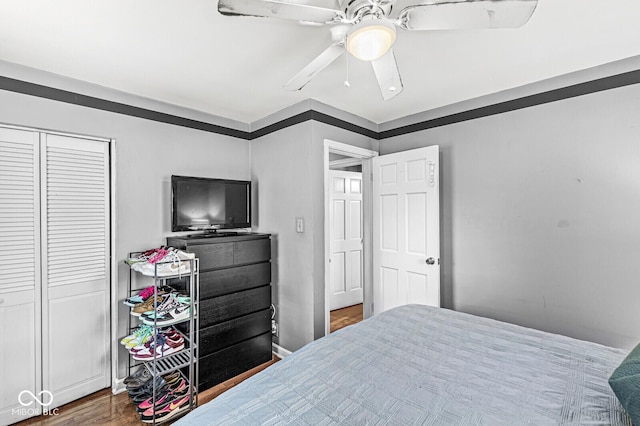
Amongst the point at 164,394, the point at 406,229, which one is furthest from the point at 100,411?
the point at 406,229

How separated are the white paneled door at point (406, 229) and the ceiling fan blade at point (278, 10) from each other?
1893 millimetres

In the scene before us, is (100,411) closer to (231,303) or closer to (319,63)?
(231,303)

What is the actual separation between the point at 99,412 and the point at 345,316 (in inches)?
109

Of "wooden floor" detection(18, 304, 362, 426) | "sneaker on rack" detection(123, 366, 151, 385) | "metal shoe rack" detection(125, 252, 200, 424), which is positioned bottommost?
"wooden floor" detection(18, 304, 362, 426)

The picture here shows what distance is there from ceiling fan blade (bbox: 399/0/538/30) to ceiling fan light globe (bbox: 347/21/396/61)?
0.34 feet

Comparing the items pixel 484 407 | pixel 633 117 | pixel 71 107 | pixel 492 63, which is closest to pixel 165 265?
pixel 71 107

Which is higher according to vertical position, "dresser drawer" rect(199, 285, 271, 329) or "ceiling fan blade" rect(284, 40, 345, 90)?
"ceiling fan blade" rect(284, 40, 345, 90)

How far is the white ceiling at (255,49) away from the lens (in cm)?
159

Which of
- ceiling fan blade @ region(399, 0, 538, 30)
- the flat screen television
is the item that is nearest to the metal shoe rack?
the flat screen television

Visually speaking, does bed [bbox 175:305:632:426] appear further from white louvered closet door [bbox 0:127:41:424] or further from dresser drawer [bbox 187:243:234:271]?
white louvered closet door [bbox 0:127:41:424]

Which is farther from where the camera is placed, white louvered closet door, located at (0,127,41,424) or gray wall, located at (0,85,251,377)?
gray wall, located at (0,85,251,377)

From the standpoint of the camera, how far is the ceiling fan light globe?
122cm

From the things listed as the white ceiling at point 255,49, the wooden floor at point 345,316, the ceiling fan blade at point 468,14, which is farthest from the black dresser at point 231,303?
the ceiling fan blade at point 468,14

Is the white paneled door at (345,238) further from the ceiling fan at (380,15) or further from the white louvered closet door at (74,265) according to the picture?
the ceiling fan at (380,15)
